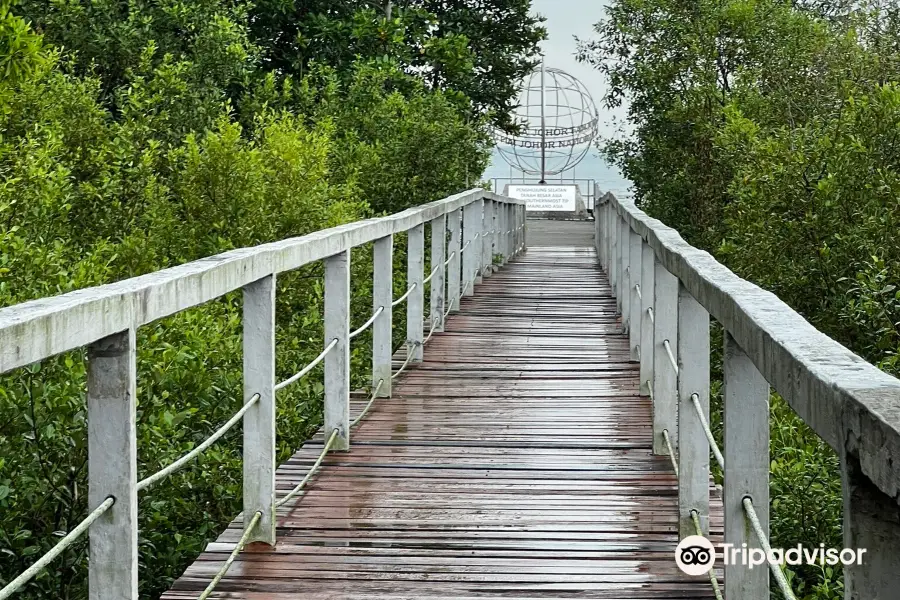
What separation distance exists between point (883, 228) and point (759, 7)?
9.90 metres

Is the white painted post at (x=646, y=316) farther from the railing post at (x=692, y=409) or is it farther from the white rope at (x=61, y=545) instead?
the white rope at (x=61, y=545)

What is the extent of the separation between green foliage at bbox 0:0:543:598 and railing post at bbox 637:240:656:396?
2181 millimetres

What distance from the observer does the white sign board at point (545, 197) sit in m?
38.2

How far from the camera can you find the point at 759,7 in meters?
20.2

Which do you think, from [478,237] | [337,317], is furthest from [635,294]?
[478,237]

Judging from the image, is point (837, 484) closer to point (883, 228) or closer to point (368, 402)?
point (368, 402)

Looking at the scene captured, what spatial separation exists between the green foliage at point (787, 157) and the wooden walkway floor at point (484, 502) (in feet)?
3.77

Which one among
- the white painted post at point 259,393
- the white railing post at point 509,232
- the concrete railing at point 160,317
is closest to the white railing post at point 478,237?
the white railing post at point 509,232

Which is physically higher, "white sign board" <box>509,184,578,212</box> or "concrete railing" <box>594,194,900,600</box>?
"white sign board" <box>509,184,578,212</box>

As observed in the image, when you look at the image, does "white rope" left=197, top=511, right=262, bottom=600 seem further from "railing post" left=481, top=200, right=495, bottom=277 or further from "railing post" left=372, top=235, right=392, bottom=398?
"railing post" left=481, top=200, right=495, bottom=277

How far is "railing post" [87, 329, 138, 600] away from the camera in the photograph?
2.37 metres

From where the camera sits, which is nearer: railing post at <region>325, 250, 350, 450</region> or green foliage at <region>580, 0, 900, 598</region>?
railing post at <region>325, 250, 350, 450</region>

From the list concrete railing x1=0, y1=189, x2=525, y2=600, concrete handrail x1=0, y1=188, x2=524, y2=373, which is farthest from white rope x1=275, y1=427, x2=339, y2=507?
concrete handrail x1=0, y1=188, x2=524, y2=373

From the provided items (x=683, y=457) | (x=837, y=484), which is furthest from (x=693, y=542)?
(x=837, y=484)
